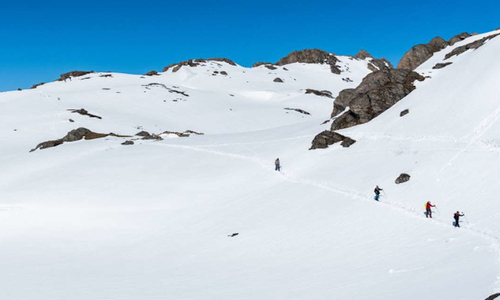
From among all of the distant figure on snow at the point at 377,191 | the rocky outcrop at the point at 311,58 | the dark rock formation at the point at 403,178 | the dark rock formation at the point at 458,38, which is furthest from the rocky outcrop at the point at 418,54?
the rocky outcrop at the point at 311,58

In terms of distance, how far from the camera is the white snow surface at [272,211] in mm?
19562

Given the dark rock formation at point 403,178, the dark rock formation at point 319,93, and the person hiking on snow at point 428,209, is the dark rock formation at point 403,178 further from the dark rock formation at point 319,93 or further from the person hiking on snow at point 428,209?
the dark rock formation at point 319,93

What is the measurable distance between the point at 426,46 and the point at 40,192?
8107 cm

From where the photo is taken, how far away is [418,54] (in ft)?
299

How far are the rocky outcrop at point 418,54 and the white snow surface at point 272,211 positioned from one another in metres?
28.5

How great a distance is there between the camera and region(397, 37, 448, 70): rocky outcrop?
9000cm

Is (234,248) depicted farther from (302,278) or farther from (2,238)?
(2,238)

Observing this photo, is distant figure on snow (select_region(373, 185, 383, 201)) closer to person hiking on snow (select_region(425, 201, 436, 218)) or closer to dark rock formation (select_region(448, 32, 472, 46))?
person hiking on snow (select_region(425, 201, 436, 218))

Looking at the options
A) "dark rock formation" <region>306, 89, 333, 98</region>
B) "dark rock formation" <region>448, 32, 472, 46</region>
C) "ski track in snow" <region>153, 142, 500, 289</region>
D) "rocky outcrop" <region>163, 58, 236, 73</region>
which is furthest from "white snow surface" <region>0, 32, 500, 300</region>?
"rocky outcrop" <region>163, 58, 236, 73</region>

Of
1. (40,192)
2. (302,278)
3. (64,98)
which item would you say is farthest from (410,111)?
(64,98)

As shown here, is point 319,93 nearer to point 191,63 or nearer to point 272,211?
point 191,63

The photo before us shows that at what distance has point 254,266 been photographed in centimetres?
2397

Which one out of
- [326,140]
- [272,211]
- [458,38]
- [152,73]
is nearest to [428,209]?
[272,211]

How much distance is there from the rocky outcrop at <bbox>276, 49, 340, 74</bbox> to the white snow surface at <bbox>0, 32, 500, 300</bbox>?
4941 inches
